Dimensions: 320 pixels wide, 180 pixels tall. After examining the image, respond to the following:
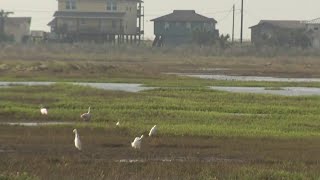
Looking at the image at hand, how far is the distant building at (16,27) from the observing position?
353 ft

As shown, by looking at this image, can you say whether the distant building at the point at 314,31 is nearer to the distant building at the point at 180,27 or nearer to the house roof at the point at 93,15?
the distant building at the point at 180,27

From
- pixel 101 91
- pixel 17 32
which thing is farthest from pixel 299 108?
pixel 17 32

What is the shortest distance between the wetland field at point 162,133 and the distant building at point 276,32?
158 feet

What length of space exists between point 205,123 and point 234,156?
7.18 m

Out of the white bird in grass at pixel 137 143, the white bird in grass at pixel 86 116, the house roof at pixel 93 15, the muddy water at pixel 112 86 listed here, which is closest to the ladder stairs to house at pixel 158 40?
the house roof at pixel 93 15

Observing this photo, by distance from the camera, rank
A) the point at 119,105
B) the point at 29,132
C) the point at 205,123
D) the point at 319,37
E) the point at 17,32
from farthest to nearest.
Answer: the point at 17,32
the point at 319,37
the point at 119,105
the point at 205,123
the point at 29,132

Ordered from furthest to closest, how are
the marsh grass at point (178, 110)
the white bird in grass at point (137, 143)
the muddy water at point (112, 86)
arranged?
the muddy water at point (112, 86)
the marsh grass at point (178, 110)
the white bird in grass at point (137, 143)

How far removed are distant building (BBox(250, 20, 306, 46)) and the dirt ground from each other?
75.8 meters

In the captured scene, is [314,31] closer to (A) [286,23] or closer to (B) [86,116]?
(A) [286,23]

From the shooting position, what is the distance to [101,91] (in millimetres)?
38906

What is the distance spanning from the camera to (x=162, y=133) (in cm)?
2220

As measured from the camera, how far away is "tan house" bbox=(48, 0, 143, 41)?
94188 millimetres

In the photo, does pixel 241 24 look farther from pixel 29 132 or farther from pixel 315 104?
pixel 29 132

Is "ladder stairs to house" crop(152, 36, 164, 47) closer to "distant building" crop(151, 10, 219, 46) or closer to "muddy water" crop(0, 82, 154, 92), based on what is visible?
"distant building" crop(151, 10, 219, 46)
